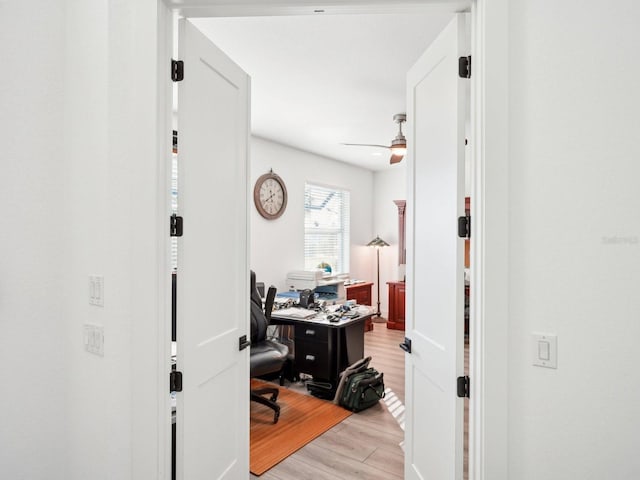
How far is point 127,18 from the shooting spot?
1.40 m

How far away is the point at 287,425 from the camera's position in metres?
2.91

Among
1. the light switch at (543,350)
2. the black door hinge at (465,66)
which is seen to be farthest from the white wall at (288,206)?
the light switch at (543,350)

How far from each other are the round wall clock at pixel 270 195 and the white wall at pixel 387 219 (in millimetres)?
2615

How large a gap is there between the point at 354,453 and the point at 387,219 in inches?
200

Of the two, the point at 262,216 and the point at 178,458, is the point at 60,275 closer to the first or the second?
the point at 178,458

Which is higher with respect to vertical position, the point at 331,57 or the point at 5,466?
the point at 331,57

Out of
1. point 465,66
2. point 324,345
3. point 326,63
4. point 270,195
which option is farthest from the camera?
point 270,195

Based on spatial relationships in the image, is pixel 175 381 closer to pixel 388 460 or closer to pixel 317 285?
pixel 388 460

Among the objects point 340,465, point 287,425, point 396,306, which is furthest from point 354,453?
point 396,306

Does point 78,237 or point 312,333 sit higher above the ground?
point 78,237

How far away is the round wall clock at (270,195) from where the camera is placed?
4.71 m

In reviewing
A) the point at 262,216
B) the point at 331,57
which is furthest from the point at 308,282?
the point at 331,57

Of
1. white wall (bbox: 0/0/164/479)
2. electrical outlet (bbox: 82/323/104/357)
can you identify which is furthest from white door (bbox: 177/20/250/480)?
electrical outlet (bbox: 82/323/104/357)

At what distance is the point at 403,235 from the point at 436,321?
5.04 m
